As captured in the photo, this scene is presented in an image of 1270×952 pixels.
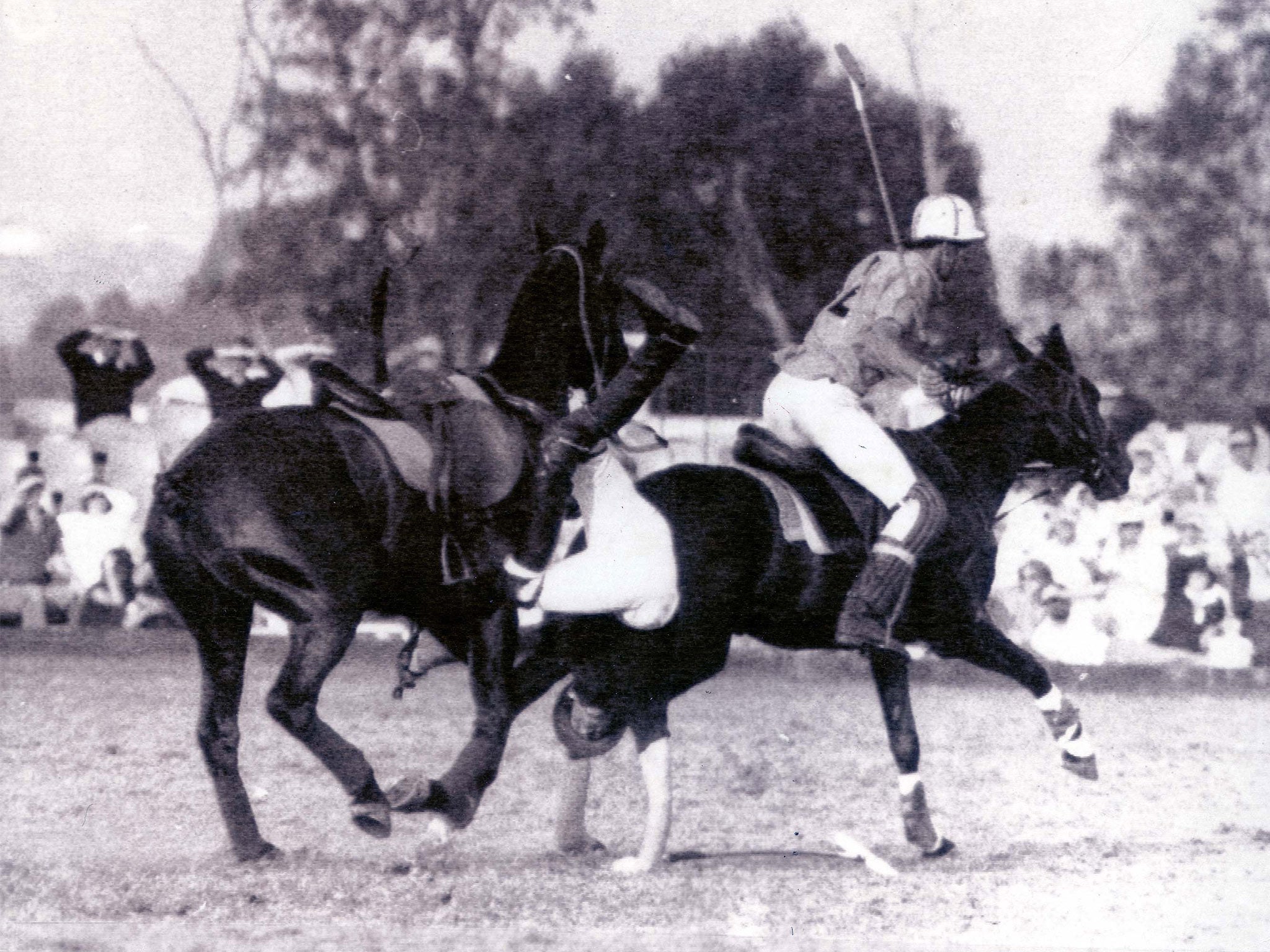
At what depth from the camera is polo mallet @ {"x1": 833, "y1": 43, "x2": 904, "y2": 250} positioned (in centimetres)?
532

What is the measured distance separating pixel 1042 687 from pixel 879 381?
47.0 inches

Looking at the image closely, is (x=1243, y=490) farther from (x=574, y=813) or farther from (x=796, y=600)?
(x=574, y=813)

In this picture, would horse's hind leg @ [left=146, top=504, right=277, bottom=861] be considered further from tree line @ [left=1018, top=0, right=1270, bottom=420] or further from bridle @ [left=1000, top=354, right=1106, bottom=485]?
tree line @ [left=1018, top=0, right=1270, bottom=420]

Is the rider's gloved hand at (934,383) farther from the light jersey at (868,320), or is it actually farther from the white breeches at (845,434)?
the white breeches at (845,434)

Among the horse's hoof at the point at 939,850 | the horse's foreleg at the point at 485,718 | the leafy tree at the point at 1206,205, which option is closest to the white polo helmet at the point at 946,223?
the leafy tree at the point at 1206,205

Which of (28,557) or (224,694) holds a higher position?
(28,557)

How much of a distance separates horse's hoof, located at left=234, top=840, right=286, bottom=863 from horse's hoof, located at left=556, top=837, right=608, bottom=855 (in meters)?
0.92

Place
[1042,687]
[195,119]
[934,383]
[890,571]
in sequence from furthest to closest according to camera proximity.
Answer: [195,119] < [934,383] < [1042,687] < [890,571]

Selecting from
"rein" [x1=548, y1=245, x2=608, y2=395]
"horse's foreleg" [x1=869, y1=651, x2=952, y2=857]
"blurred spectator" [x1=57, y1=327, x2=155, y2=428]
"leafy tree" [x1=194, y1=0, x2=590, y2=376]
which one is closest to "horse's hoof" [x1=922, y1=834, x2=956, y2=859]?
"horse's foreleg" [x1=869, y1=651, x2=952, y2=857]

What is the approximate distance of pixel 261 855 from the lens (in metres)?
4.86

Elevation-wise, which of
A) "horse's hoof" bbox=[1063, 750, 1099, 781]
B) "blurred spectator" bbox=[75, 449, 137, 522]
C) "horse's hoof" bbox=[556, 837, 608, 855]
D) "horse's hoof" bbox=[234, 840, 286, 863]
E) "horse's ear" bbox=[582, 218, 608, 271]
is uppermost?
"horse's ear" bbox=[582, 218, 608, 271]

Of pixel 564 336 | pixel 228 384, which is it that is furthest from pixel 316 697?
pixel 228 384

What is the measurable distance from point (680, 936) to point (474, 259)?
239 centimetres

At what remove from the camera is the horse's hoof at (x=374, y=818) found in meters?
4.64
